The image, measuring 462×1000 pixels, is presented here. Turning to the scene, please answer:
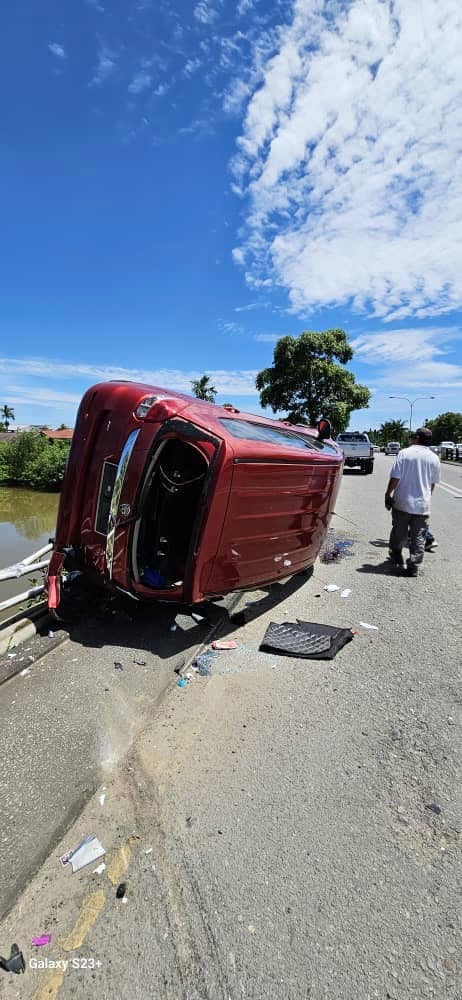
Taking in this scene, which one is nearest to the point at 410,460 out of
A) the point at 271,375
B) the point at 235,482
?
the point at 235,482

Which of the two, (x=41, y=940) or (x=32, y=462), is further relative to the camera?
(x=32, y=462)

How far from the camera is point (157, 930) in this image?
1.69 metres

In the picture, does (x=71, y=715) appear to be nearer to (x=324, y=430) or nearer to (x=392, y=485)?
(x=392, y=485)

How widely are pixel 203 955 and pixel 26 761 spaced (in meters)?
1.35

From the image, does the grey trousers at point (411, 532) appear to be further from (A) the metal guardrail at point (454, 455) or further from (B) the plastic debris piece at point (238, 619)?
(A) the metal guardrail at point (454, 455)

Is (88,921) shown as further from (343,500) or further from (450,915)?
(343,500)

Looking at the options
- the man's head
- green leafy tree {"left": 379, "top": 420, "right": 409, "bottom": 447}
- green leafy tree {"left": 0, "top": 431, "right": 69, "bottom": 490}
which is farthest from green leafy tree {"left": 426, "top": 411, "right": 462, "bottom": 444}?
the man's head

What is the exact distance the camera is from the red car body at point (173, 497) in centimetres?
349

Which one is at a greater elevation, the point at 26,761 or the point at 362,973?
the point at 362,973

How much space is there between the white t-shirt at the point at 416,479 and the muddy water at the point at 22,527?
503 cm

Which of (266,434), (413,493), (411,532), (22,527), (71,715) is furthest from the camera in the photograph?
(22,527)

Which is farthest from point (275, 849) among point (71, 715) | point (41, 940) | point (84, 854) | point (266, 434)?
point (266, 434)

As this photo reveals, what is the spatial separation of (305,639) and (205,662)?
0.92 meters

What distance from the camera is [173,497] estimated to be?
4.26 metres
